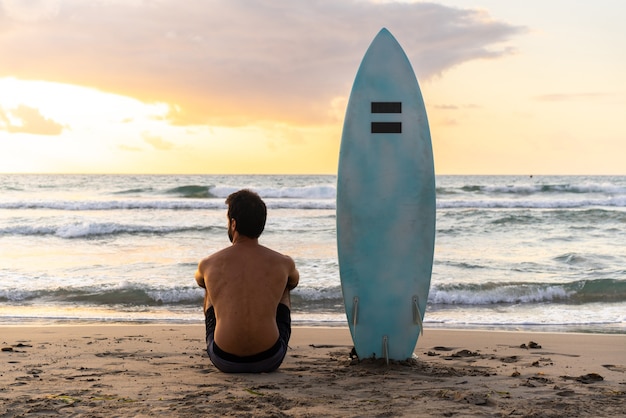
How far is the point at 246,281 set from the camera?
3.45 meters

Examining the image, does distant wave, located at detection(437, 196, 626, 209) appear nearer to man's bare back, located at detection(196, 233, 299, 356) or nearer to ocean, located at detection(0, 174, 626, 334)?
ocean, located at detection(0, 174, 626, 334)

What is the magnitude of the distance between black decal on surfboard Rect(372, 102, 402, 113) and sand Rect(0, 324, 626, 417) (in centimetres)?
154

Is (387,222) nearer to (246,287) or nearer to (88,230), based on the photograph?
(246,287)

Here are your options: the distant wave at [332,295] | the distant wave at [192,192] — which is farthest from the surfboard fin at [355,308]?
the distant wave at [192,192]

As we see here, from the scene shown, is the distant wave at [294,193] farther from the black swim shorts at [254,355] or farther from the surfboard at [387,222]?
the black swim shorts at [254,355]

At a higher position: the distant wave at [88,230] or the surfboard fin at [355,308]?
the surfboard fin at [355,308]

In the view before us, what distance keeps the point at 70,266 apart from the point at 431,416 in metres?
7.63

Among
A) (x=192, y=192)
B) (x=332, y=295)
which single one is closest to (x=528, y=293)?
(x=332, y=295)

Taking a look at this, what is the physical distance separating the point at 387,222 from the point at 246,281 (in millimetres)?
1096

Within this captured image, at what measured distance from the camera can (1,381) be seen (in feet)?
11.4

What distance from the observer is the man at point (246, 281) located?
11.3ft

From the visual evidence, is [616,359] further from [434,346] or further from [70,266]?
[70,266]

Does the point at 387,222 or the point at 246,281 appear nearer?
the point at 246,281

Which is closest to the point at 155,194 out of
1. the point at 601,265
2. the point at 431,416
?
the point at 601,265
